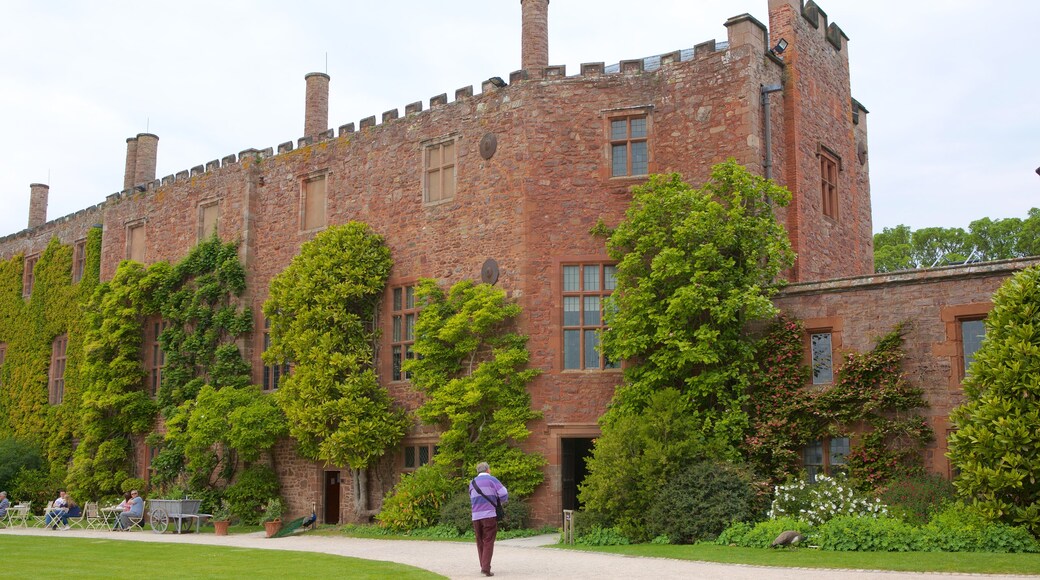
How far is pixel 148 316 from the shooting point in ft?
104

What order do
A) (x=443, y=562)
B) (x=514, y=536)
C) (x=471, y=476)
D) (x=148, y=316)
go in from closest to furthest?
(x=443, y=562) < (x=514, y=536) < (x=471, y=476) < (x=148, y=316)

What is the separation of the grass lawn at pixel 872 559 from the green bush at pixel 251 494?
12693 millimetres

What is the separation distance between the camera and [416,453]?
24.1 metres

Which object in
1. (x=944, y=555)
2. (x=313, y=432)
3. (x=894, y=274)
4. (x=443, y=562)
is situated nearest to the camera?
(x=944, y=555)

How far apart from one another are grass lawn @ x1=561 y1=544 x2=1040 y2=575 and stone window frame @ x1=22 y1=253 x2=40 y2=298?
30.1m

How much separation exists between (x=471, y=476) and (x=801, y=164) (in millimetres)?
10014

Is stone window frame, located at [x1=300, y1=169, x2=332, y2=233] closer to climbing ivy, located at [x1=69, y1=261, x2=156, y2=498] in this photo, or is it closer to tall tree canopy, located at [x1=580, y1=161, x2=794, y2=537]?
climbing ivy, located at [x1=69, y1=261, x2=156, y2=498]

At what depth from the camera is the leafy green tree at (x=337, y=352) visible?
23.8 meters

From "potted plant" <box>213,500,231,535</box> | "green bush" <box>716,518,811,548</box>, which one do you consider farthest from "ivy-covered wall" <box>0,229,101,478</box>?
"green bush" <box>716,518,811,548</box>

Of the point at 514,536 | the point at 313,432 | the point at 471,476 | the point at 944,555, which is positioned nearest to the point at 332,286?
the point at 313,432

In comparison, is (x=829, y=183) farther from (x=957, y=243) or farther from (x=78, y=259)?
(x=957, y=243)

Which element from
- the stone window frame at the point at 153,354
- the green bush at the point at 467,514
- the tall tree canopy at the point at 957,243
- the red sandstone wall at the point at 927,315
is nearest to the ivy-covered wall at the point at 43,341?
the stone window frame at the point at 153,354

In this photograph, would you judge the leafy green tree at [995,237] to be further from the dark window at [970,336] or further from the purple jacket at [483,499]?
the purple jacket at [483,499]

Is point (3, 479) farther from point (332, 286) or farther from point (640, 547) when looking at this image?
point (640, 547)
